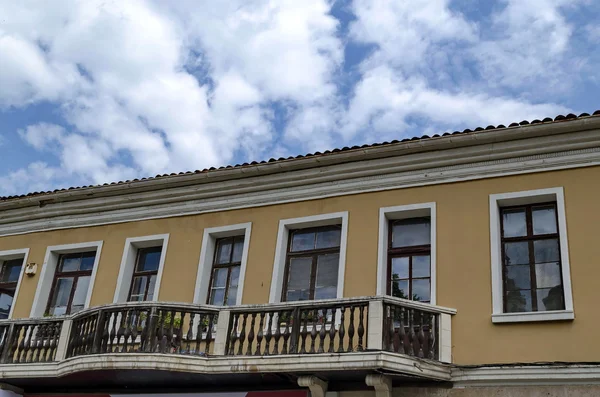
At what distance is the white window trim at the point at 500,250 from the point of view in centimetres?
1050

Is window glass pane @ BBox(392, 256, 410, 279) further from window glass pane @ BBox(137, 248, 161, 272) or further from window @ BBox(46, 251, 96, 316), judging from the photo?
window @ BBox(46, 251, 96, 316)

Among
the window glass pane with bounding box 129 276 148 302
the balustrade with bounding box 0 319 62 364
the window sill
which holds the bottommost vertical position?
the balustrade with bounding box 0 319 62 364

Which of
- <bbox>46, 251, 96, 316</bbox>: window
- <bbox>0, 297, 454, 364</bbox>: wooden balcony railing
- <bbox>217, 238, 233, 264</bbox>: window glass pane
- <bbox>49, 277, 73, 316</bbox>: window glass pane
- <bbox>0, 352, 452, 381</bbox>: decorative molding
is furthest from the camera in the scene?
<bbox>49, 277, 73, 316</bbox>: window glass pane

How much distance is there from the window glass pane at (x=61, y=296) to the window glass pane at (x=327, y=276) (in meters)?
5.49

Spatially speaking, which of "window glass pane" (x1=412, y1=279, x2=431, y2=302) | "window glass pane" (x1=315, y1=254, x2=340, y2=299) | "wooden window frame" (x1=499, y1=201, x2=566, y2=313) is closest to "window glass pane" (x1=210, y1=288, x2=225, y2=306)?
Answer: "window glass pane" (x1=315, y1=254, x2=340, y2=299)

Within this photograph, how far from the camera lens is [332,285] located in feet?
41.1

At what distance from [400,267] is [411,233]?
2.06ft

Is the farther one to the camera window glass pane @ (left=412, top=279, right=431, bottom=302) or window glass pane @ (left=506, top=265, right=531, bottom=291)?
window glass pane @ (left=412, top=279, right=431, bottom=302)

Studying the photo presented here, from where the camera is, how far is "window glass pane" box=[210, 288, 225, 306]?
13.5 m

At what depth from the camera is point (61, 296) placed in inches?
598

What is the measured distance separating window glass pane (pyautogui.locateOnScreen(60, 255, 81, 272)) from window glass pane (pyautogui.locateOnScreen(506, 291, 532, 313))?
878 cm

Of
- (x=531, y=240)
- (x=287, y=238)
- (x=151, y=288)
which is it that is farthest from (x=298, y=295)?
(x=531, y=240)

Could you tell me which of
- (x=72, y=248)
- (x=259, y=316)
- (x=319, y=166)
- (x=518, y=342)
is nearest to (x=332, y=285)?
(x=259, y=316)

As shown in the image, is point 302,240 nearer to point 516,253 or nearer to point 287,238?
point 287,238
